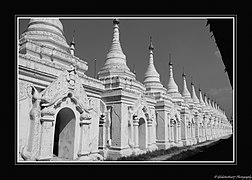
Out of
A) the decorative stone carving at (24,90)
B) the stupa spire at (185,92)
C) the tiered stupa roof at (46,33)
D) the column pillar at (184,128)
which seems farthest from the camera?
the stupa spire at (185,92)

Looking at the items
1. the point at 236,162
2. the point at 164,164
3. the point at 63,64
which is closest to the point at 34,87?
the point at 63,64

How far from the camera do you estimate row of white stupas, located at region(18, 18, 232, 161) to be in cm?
811

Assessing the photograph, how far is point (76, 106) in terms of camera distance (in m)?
9.67

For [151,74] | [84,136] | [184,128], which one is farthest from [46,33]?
[184,128]

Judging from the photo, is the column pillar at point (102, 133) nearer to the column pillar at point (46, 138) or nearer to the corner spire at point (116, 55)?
the corner spire at point (116, 55)

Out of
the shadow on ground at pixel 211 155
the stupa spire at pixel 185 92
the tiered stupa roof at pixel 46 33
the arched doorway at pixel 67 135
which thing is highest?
the tiered stupa roof at pixel 46 33

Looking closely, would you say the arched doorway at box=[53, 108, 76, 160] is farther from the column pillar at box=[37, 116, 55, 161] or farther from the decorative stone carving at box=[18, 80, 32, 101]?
the decorative stone carving at box=[18, 80, 32, 101]

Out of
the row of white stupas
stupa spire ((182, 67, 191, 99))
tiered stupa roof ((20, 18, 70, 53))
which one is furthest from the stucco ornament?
stupa spire ((182, 67, 191, 99))

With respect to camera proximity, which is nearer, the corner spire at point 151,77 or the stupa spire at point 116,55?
the stupa spire at point 116,55

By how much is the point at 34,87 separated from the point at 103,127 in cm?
647

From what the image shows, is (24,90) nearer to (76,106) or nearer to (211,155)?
(76,106)

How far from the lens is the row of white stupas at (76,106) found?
8.11m

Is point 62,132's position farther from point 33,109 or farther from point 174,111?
point 174,111

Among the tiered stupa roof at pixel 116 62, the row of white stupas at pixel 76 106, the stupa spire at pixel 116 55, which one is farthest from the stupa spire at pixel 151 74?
the stupa spire at pixel 116 55
